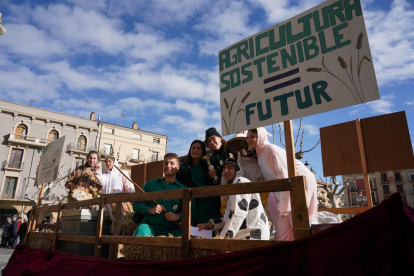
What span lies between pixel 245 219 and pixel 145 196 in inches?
45.3

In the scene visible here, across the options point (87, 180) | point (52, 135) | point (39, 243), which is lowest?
point (39, 243)

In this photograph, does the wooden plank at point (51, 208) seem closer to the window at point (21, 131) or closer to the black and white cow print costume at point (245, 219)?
the black and white cow print costume at point (245, 219)

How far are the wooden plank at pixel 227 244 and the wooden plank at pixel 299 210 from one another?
168mm

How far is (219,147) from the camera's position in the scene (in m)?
4.95

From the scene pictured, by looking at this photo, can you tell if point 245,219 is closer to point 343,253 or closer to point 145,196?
point 145,196

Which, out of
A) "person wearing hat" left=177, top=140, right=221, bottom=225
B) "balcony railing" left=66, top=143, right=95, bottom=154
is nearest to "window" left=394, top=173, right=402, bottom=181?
"balcony railing" left=66, top=143, right=95, bottom=154

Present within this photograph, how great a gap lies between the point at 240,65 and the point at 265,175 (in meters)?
1.42

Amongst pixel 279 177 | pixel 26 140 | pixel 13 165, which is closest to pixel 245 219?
pixel 279 177

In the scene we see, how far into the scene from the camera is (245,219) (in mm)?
3340

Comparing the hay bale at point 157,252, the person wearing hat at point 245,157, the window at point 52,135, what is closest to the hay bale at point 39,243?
the hay bale at point 157,252

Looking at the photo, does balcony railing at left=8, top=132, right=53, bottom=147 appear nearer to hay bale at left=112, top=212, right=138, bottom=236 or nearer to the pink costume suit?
hay bale at left=112, top=212, right=138, bottom=236

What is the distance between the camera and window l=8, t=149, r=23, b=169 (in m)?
37.0

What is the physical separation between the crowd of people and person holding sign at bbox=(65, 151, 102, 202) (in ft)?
7.83

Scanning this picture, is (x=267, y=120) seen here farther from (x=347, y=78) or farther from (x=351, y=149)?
(x=351, y=149)
